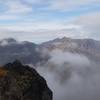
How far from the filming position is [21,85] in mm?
88000

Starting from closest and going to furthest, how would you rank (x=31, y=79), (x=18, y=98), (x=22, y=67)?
(x=18, y=98) → (x=31, y=79) → (x=22, y=67)

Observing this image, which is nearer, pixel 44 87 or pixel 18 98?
pixel 18 98

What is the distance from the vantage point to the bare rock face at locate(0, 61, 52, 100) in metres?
86.1

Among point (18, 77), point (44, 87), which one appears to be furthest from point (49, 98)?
point (18, 77)

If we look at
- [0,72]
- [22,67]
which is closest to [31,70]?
[22,67]

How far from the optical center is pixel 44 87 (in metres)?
93.8

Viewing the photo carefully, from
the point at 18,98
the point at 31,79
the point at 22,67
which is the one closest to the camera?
the point at 18,98

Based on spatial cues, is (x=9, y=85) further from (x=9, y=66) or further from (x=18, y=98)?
(x=9, y=66)

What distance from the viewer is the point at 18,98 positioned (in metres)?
85.1

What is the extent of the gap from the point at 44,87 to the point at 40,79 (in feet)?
8.29

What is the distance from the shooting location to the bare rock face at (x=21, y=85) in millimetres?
86062

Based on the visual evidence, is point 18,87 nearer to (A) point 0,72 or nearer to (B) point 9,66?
(A) point 0,72

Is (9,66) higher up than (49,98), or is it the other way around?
(9,66)

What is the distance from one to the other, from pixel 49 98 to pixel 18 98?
13.8 meters
